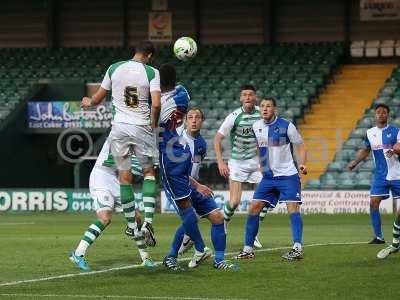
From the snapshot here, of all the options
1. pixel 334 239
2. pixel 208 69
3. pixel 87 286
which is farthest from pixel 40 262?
pixel 208 69

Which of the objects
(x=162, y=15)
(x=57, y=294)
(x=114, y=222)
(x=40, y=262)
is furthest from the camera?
(x=162, y=15)

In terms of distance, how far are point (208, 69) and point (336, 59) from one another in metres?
4.57

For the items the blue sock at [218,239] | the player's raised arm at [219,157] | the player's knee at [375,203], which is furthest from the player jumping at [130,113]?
the player's knee at [375,203]

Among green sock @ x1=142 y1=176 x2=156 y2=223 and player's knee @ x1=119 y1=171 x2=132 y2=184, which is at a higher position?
player's knee @ x1=119 y1=171 x2=132 y2=184

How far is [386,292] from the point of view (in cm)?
1089

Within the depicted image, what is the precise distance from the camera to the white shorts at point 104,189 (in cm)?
1395

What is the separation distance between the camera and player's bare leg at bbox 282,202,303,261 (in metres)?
14.3

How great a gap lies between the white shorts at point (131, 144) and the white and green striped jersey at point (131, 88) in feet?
0.27

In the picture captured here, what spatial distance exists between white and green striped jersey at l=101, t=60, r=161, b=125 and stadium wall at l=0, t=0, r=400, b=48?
89.1 feet

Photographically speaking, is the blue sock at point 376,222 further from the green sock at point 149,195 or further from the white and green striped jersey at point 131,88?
the white and green striped jersey at point 131,88

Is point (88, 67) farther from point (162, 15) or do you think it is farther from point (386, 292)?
point (386, 292)

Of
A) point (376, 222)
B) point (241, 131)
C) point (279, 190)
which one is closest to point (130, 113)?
point (279, 190)

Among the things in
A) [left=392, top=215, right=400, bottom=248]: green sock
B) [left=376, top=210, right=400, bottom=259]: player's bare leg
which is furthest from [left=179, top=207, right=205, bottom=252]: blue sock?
[left=392, top=215, right=400, bottom=248]: green sock

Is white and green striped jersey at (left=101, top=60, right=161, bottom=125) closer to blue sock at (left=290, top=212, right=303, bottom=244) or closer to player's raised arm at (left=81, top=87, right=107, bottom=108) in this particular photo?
player's raised arm at (left=81, top=87, right=107, bottom=108)
